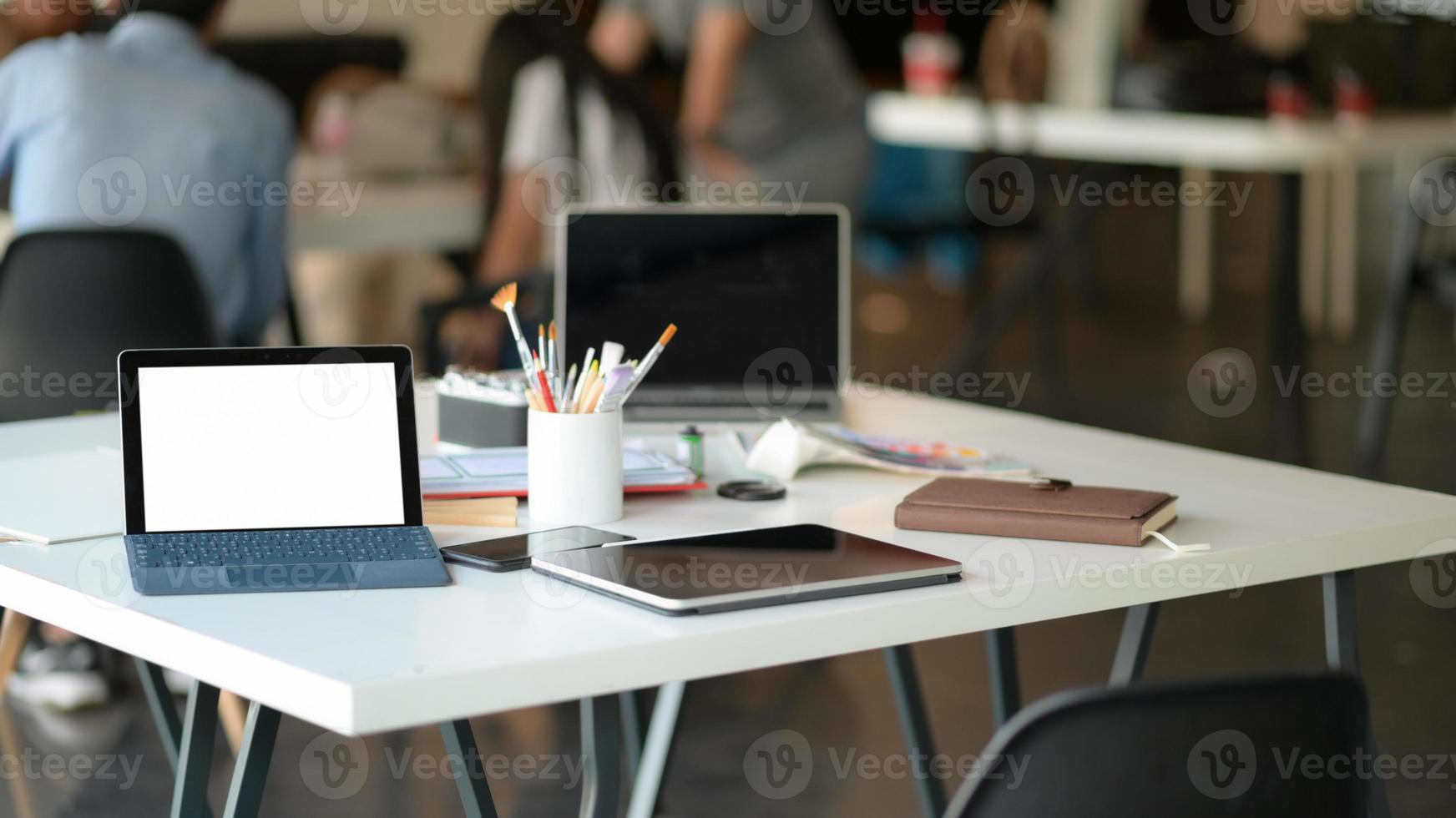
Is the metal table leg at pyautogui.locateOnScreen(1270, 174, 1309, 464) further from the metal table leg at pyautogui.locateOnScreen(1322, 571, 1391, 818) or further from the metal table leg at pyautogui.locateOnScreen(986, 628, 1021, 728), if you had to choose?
the metal table leg at pyautogui.locateOnScreen(1322, 571, 1391, 818)

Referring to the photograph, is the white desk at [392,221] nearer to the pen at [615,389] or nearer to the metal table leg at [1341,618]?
the pen at [615,389]

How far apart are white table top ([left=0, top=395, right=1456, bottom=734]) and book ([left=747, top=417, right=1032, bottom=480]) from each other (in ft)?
0.07

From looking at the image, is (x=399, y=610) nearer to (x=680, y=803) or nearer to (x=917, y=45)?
(x=680, y=803)

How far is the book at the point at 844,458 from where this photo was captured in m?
1.84

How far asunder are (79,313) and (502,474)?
1.31 m

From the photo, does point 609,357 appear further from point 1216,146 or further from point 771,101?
point 1216,146

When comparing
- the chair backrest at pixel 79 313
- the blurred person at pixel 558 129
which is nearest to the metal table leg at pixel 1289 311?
the blurred person at pixel 558 129

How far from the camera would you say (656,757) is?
1480 millimetres

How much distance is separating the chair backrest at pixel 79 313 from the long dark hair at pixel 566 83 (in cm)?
116

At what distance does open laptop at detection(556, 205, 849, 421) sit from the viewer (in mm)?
2248

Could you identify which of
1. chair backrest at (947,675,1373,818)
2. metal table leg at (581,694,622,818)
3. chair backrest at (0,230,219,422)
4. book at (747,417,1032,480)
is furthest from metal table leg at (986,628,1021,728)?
chair backrest at (0,230,219,422)

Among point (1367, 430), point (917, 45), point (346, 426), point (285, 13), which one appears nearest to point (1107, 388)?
point (1367, 430)

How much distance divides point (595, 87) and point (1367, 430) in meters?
2.30

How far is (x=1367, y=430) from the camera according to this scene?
4570 millimetres
